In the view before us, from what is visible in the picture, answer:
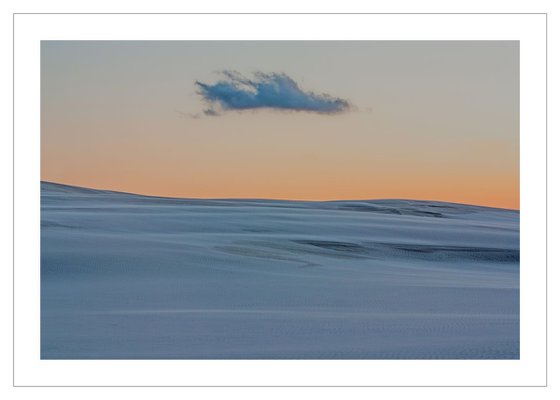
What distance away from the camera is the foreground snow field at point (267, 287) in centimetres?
382

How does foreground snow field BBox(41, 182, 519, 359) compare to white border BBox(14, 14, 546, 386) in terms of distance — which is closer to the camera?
white border BBox(14, 14, 546, 386)

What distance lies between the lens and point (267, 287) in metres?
5.26

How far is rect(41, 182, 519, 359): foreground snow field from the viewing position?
3824 mm

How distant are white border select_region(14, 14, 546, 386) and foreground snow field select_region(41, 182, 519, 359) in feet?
0.23
